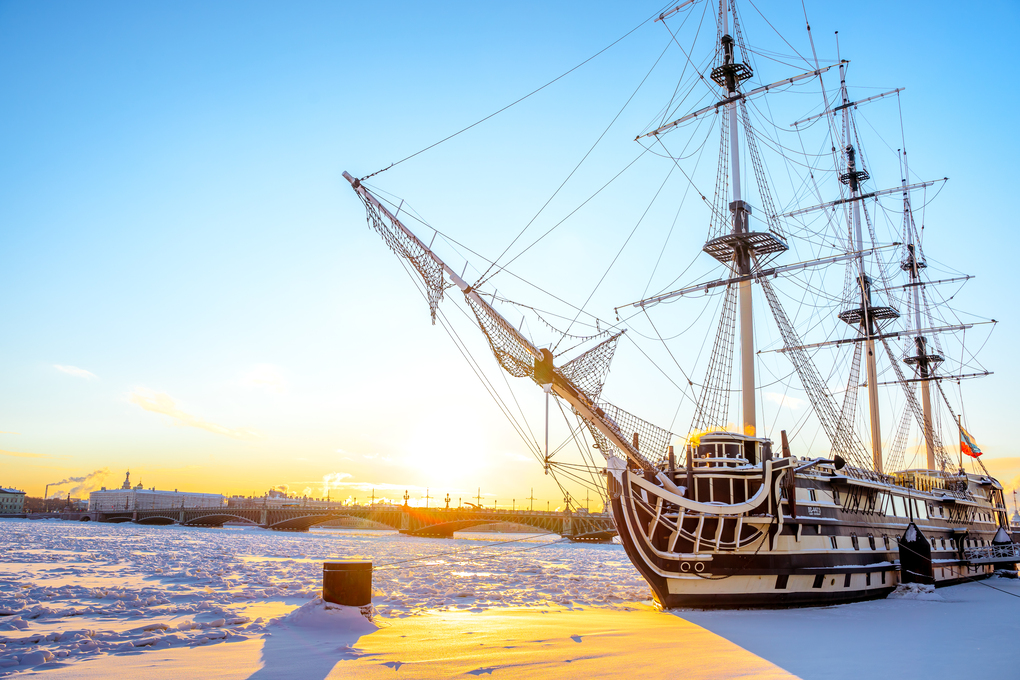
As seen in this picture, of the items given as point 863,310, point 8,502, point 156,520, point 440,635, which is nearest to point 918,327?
point 863,310

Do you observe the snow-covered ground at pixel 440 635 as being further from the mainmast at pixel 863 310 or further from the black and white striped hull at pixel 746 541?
the mainmast at pixel 863 310

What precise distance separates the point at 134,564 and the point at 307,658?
73.7 ft

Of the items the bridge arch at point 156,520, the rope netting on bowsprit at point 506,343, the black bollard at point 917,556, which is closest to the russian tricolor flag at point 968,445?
the black bollard at point 917,556

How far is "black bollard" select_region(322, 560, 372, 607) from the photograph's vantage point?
1273 cm

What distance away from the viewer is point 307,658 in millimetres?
9430

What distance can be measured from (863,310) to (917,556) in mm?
18482

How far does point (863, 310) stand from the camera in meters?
40.9

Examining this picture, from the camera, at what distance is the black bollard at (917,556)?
2680 cm

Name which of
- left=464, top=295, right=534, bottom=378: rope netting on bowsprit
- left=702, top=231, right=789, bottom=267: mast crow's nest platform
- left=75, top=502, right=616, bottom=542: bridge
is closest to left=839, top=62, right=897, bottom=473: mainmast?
left=702, top=231, right=789, bottom=267: mast crow's nest platform

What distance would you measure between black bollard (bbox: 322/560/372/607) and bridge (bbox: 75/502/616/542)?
91.6 m

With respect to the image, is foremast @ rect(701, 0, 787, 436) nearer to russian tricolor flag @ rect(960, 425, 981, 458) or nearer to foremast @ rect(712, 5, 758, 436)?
foremast @ rect(712, 5, 758, 436)

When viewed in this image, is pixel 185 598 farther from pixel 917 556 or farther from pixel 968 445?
pixel 968 445

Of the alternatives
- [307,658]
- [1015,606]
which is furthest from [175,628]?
[1015,606]

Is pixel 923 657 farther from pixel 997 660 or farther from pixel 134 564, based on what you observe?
pixel 134 564
